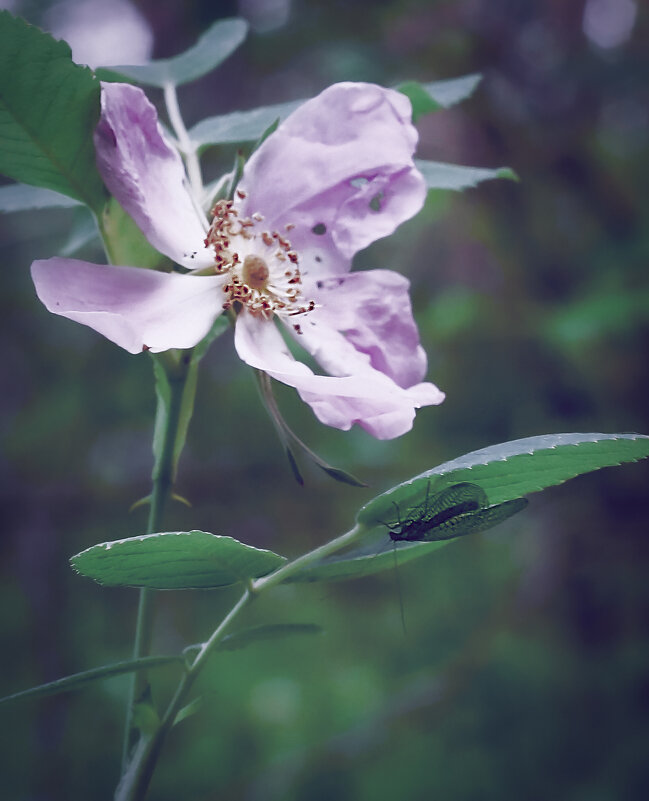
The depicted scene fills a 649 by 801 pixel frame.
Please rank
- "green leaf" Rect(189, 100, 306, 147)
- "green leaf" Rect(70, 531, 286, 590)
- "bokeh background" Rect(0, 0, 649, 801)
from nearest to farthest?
"green leaf" Rect(70, 531, 286, 590)
"green leaf" Rect(189, 100, 306, 147)
"bokeh background" Rect(0, 0, 649, 801)

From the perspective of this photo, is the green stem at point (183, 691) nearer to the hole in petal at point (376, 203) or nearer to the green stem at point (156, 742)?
the green stem at point (156, 742)

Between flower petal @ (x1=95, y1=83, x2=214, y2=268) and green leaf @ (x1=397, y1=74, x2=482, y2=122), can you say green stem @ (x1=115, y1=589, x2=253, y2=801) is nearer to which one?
flower petal @ (x1=95, y1=83, x2=214, y2=268)

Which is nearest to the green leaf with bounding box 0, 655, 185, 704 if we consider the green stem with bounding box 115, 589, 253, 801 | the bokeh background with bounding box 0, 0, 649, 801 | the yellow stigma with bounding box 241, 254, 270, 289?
the green stem with bounding box 115, 589, 253, 801

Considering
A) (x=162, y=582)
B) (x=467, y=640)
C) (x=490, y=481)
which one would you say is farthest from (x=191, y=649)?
(x=467, y=640)

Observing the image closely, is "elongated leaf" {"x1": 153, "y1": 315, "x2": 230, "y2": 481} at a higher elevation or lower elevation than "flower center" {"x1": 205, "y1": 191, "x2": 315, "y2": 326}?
lower

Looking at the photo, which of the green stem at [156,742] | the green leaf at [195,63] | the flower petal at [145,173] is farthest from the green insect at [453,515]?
the green leaf at [195,63]

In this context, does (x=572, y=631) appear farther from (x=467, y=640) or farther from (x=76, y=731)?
(x=76, y=731)
